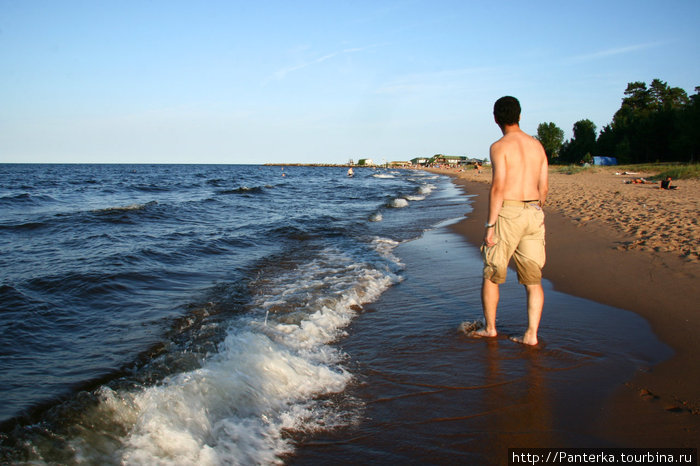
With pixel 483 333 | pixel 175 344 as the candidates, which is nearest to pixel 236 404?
pixel 175 344

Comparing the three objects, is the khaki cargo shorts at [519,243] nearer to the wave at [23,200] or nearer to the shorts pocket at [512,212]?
the shorts pocket at [512,212]

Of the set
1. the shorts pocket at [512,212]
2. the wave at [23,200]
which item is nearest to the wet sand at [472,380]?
the shorts pocket at [512,212]

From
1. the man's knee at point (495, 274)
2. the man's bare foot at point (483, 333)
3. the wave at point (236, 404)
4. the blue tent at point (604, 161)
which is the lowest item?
the wave at point (236, 404)

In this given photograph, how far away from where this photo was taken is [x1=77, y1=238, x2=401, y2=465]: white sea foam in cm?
246

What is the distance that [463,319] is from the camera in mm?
4582

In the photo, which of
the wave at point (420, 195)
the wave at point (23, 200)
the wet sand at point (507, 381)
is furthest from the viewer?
the wave at point (420, 195)

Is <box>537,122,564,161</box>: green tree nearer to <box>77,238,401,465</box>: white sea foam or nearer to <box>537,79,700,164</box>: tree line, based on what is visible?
<box>537,79,700,164</box>: tree line

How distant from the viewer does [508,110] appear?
146 inches

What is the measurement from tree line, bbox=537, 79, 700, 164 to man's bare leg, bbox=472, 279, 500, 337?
47264 millimetres

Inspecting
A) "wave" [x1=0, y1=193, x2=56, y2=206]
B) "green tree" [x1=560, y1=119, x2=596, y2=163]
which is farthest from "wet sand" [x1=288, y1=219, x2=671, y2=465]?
"green tree" [x1=560, y1=119, x2=596, y2=163]

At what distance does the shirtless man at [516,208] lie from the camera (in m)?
3.61

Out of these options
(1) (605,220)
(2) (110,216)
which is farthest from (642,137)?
(2) (110,216)

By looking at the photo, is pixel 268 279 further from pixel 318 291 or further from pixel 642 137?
pixel 642 137

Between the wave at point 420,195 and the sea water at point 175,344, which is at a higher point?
the wave at point 420,195
